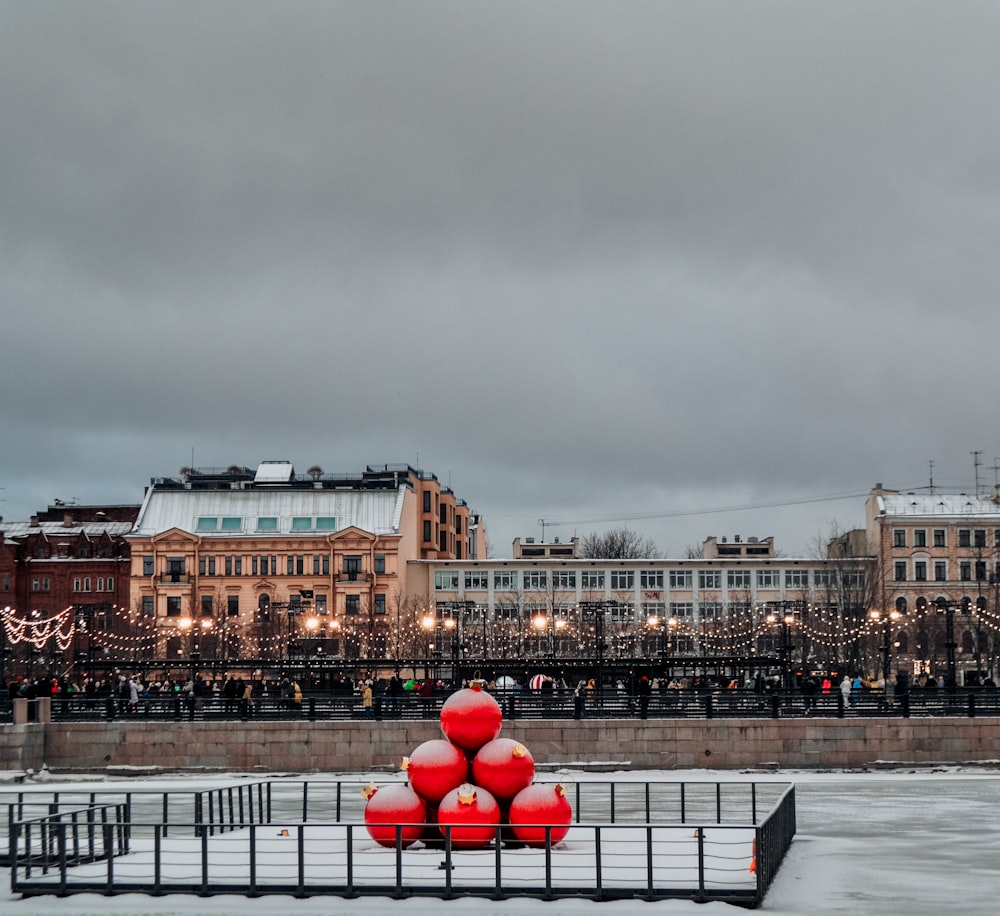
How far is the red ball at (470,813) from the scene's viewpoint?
2325 cm

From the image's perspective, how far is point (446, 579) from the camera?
4520 inches

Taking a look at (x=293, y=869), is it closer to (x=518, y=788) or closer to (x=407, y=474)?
(x=518, y=788)

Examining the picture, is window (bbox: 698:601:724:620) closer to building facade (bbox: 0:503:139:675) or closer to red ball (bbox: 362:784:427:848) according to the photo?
building facade (bbox: 0:503:139:675)

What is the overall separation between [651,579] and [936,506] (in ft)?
66.6

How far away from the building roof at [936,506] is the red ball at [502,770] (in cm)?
8878

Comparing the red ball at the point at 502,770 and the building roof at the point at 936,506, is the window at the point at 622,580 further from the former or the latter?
the red ball at the point at 502,770

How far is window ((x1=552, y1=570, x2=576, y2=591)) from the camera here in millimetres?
114938

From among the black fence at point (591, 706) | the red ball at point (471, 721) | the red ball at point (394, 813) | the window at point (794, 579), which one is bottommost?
the red ball at point (394, 813)

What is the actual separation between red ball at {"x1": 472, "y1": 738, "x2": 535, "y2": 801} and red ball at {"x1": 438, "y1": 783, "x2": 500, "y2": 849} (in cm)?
27

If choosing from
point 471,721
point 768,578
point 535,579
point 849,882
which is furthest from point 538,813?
point 768,578

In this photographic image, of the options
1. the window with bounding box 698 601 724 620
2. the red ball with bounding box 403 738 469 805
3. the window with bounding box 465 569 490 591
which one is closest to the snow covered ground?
the red ball with bounding box 403 738 469 805

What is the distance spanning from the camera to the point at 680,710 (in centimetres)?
4788

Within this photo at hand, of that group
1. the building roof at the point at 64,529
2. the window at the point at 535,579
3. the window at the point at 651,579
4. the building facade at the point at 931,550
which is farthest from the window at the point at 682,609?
the building roof at the point at 64,529

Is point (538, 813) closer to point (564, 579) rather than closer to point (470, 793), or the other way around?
point (470, 793)
